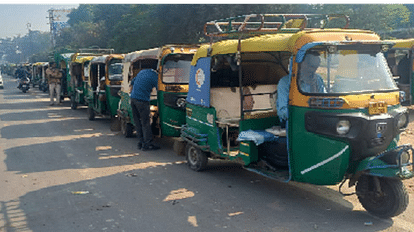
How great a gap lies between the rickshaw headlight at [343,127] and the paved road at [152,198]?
3.82ft

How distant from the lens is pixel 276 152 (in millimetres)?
6270

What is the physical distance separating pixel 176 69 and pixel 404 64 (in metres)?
8.43

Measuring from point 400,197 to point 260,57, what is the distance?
3.68 metres

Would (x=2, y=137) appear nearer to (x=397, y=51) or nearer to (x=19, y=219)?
(x=19, y=219)

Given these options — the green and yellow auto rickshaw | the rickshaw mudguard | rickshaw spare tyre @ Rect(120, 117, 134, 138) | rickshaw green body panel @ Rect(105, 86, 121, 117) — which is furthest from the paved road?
the green and yellow auto rickshaw

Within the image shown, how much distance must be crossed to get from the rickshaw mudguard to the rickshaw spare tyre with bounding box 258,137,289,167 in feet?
3.98

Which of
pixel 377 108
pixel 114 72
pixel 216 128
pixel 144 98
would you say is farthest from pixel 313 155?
pixel 114 72

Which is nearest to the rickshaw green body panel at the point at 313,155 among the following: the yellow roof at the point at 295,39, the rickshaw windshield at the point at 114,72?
the yellow roof at the point at 295,39

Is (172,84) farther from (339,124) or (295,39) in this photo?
(339,124)

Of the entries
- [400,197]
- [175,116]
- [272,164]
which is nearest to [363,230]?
[400,197]

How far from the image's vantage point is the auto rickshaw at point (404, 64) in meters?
13.6

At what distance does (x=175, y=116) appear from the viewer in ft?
31.8

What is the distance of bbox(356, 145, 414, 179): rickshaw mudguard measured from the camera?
4.84 m

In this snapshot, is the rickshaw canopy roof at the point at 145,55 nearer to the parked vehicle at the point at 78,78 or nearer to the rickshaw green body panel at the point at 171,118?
the rickshaw green body panel at the point at 171,118
